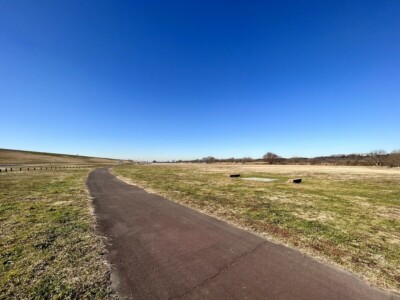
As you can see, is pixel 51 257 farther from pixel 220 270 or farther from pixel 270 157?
pixel 270 157

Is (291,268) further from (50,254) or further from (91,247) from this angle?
(50,254)

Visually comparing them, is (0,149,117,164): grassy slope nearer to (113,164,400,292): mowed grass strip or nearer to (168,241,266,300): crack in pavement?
(113,164,400,292): mowed grass strip

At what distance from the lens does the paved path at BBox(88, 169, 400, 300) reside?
3.61 metres

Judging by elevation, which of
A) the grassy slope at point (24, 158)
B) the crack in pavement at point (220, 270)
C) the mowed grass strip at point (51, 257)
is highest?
the grassy slope at point (24, 158)

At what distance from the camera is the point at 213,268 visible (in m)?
4.43

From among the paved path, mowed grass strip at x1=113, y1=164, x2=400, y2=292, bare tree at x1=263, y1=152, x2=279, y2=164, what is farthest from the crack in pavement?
bare tree at x1=263, y1=152, x2=279, y2=164

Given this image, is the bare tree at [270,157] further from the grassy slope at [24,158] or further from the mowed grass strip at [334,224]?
the grassy slope at [24,158]

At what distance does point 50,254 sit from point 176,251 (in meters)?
3.08

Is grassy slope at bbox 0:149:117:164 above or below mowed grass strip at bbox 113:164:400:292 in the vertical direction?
above

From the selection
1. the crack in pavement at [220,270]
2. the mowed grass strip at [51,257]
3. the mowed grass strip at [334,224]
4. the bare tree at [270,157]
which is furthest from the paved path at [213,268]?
the bare tree at [270,157]

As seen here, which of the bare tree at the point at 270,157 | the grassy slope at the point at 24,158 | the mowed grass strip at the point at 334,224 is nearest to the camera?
the mowed grass strip at the point at 334,224

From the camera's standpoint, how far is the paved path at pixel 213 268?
3.61 meters

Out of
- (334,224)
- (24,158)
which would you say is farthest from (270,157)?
(24,158)

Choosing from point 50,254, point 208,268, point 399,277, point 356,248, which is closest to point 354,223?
point 356,248
